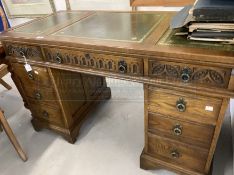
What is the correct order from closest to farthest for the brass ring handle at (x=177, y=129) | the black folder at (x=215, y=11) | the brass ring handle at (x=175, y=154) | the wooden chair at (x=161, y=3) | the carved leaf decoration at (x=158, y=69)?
1. the black folder at (x=215, y=11)
2. the carved leaf decoration at (x=158, y=69)
3. the brass ring handle at (x=177, y=129)
4. the brass ring handle at (x=175, y=154)
5. the wooden chair at (x=161, y=3)

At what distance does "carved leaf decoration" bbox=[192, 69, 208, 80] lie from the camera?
0.80m

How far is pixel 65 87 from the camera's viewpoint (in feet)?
4.57

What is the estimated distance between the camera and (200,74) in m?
0.81

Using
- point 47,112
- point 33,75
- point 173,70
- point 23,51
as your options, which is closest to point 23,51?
point 23,51

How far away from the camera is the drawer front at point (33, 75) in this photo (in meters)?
1.25

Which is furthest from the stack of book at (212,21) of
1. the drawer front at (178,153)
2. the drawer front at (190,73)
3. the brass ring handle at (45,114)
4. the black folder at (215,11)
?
the brass ring handle at (45,114)

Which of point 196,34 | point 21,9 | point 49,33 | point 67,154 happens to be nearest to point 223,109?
point 196,34

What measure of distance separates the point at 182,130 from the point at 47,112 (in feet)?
3.06

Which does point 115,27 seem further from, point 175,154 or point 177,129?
point 175,154

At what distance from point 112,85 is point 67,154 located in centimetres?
93

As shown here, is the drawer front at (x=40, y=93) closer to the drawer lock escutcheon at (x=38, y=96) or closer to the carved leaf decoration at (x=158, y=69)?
the drawer lock escutcheon at (x=38, y=96)

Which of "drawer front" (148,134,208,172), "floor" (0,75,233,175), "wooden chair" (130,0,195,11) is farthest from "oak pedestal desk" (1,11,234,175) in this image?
"wooden chair" (130,0,195,11)

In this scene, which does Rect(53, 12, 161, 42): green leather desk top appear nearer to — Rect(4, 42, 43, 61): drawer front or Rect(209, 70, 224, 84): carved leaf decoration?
Rect(4, 42, 43, 61): drawer front

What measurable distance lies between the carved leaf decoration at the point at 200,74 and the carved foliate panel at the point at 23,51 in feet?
2.66
